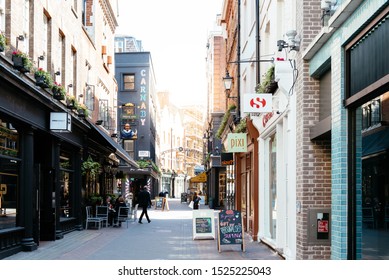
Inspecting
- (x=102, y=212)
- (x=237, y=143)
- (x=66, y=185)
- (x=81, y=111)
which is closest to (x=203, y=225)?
(x=237, y=143)

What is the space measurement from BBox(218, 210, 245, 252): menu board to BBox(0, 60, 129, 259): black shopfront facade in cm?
434

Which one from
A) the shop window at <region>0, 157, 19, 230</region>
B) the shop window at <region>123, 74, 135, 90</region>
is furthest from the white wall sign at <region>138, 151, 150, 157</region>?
the shop window at <region>0, 157, 19, 230</region>

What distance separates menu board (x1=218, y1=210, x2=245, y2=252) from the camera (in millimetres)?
14633

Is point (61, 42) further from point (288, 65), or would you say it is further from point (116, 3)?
point (116, 3)

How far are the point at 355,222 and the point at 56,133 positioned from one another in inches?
419

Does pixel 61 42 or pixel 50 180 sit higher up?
pixel 61 42

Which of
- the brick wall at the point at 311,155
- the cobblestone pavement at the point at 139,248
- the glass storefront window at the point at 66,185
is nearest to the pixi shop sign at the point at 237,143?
the cobblestone pavement at the point at 139,248

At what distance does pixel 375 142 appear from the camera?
26.1ft

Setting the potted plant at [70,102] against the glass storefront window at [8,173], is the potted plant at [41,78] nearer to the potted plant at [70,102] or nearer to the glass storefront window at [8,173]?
the glass storefront window at [8,173]

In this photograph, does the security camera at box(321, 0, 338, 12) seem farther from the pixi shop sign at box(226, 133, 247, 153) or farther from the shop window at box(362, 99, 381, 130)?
the pixi shop sign at box(226, 133, 247, 153)

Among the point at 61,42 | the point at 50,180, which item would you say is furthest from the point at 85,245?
the point at 61,42

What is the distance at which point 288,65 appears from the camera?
39.8 ft

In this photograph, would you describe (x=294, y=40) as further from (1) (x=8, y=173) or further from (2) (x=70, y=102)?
(2) (x=70, y=102)

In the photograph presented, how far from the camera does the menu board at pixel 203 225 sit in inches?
709
